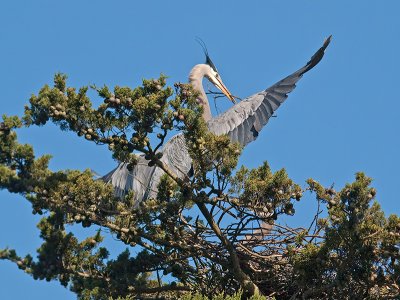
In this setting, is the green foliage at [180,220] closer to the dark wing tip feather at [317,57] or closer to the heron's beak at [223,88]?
the dark wing tip feather at [317,57]

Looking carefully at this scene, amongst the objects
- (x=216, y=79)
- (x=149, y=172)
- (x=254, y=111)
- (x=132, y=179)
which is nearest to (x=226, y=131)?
(x=254, y=111)

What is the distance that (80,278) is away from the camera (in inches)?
404

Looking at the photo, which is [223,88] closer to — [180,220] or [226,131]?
[226,131]

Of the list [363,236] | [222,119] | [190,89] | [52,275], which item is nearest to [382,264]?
[363,236]

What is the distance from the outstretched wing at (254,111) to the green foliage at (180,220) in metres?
2.22

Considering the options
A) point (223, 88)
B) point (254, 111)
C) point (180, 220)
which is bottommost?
point (180, 220)

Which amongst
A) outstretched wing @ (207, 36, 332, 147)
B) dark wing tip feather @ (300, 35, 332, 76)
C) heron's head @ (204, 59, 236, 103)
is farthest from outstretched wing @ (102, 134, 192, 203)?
heron's head @ (204, 59, 236, 103)

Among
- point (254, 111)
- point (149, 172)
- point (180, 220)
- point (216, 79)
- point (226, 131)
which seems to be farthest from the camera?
point (216, 79)

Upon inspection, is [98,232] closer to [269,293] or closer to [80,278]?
[80,278]

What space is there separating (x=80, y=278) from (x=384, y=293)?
2809 mm

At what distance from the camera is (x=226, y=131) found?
41.7ft

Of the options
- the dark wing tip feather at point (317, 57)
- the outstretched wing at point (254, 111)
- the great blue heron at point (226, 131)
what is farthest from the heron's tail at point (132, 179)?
the dark wing tip feather at point (317, 57)

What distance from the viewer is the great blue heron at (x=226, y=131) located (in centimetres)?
1218

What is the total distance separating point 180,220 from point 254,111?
3.23 m
